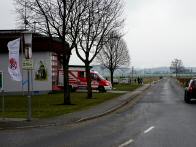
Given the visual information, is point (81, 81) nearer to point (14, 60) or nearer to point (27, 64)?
point (27, 64)

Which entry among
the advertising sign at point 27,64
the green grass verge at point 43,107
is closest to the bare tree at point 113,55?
the green grass verge at point 43,107

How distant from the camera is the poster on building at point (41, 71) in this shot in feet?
149

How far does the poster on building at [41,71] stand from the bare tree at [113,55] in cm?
2660

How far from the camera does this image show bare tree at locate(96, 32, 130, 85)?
74.8 m

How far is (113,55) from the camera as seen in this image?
253 feet

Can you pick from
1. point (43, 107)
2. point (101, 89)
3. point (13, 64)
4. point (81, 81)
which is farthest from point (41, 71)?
point (13, 64)

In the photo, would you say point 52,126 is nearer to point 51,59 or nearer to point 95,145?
point 95,145

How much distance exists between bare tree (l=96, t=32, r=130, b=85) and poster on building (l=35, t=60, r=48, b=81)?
2660cm

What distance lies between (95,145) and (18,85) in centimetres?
3316

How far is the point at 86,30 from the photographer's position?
36.9 m

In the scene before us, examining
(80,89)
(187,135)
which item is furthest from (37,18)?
(80,89)

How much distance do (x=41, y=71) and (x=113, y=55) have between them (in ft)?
105

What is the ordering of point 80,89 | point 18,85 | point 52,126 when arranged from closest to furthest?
point 52,126 → point 18,85 → point 80,89

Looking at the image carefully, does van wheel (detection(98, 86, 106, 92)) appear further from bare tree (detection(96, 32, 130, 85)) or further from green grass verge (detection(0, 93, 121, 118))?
green grass verge (detection(0, 93, 121, 118))
